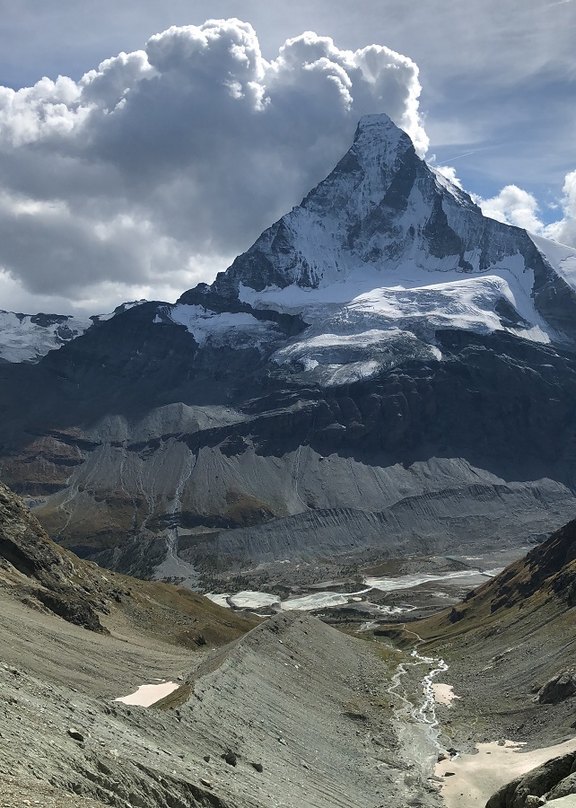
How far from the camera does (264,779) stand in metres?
57.0

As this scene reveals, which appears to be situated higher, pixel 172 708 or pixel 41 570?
pixel 41 570

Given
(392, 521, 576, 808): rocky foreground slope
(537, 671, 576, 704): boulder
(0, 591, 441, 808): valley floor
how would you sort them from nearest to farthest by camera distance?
1. (0, 591, 441, 808): valley floor
2. (392, 521, 576, 808): rocky foreground slope
3. (537, 671, 576, 704): boulder

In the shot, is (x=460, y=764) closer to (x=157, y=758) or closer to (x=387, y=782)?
(x=387, y=782)

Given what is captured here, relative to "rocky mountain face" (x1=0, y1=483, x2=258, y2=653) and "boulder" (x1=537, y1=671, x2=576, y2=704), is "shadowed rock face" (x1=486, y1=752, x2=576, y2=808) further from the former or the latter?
"boulder" (x1=537, y1=671, x2=576, y2=704)

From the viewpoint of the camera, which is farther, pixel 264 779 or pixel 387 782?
pixel 387 782

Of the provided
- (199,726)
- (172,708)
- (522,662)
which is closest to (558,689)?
(522,662)

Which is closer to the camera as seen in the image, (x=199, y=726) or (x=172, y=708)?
(x=199, y=726)

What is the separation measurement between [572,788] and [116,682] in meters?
45.0

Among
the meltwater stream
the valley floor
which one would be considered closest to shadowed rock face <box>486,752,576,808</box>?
the valley floor

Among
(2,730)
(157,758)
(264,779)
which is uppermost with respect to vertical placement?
(2,730)

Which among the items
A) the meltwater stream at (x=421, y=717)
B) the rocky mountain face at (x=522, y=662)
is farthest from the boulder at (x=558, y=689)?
the meltwater stream at (x=421, y=717)

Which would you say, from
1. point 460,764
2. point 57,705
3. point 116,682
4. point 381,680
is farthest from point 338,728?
point 57,705

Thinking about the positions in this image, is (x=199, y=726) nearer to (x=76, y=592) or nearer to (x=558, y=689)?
(x=558, y=689)

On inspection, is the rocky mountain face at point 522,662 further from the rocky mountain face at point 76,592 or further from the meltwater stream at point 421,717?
the rocky mountain face at point 76,592
